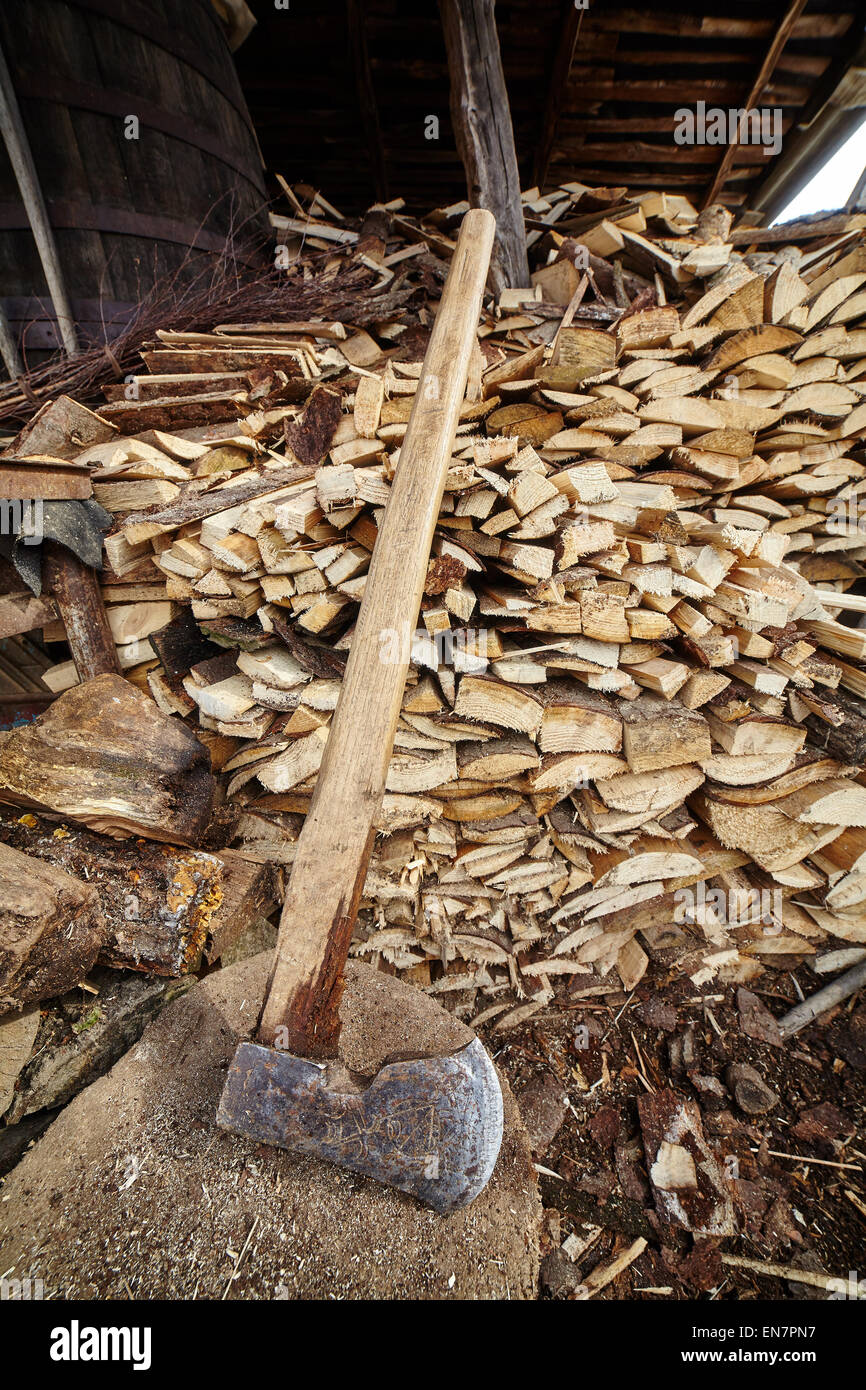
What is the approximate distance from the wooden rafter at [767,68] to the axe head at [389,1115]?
632 cm

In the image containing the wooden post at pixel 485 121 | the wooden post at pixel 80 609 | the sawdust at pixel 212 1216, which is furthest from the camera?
the wooden post at pixel 485 121

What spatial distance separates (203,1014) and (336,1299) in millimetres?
721

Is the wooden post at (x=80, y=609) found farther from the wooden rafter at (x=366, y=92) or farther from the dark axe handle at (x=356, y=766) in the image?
the wooden rafter at (x=366, y=92)

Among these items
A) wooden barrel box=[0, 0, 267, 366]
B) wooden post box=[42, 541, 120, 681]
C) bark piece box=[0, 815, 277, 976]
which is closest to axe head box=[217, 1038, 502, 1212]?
bark piece box=[0, 815, 277, 976]

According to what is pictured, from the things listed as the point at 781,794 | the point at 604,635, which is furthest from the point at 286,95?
the point at 781,794

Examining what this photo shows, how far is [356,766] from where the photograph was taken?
1.37 m

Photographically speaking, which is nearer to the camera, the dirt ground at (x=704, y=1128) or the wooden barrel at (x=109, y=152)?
the dirt ground at (x=704, y=1128)

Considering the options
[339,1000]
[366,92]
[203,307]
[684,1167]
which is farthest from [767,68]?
[684,1167]

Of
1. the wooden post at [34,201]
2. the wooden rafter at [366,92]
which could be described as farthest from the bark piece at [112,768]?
the wooden rafter at [366,92]

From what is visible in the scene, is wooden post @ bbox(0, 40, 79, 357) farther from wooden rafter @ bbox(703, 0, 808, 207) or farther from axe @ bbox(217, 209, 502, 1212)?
wooden rafter @ bbox(703, 0, 808, 207)

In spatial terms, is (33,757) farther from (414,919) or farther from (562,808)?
(562,808)

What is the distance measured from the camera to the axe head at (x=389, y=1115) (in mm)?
1149

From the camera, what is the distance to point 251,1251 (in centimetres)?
116

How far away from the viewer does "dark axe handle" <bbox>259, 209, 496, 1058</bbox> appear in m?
1.29
